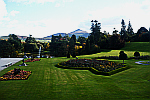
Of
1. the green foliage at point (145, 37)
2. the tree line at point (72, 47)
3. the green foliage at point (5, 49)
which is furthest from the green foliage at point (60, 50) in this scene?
the green foliage at point (145, 37)

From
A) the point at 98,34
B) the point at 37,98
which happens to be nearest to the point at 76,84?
the point at 37,98

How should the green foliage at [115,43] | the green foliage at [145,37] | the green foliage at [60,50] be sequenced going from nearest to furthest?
1. the green foliage at [115,43]
2. the green foliage at [60,50]
3. the green foliage at [145,37]

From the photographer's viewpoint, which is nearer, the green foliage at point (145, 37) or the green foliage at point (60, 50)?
the green foliage at point (60, 50)

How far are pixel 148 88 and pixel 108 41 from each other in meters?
58.6

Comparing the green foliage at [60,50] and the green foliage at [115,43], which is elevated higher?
the green foliage at [115,43]

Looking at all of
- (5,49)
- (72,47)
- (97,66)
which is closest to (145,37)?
(72,47)

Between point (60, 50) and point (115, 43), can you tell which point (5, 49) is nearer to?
point (60, 50)

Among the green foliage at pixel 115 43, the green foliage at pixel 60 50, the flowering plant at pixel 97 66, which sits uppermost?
the green foliage at pixel 115 43

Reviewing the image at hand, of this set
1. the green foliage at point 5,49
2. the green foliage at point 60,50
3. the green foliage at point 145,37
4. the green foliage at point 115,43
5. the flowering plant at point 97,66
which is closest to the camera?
the flowering plant at point 97,66

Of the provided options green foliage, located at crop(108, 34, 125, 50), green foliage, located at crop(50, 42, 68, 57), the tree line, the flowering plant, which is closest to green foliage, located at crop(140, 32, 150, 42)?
the tree line

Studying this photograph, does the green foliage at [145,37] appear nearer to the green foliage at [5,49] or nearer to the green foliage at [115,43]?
the green foliage at [115,43]

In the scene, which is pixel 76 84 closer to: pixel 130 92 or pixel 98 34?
pixel 130 92

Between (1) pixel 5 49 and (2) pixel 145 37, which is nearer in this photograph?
(1) pixel 5 49

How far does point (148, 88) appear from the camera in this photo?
12.8 m
